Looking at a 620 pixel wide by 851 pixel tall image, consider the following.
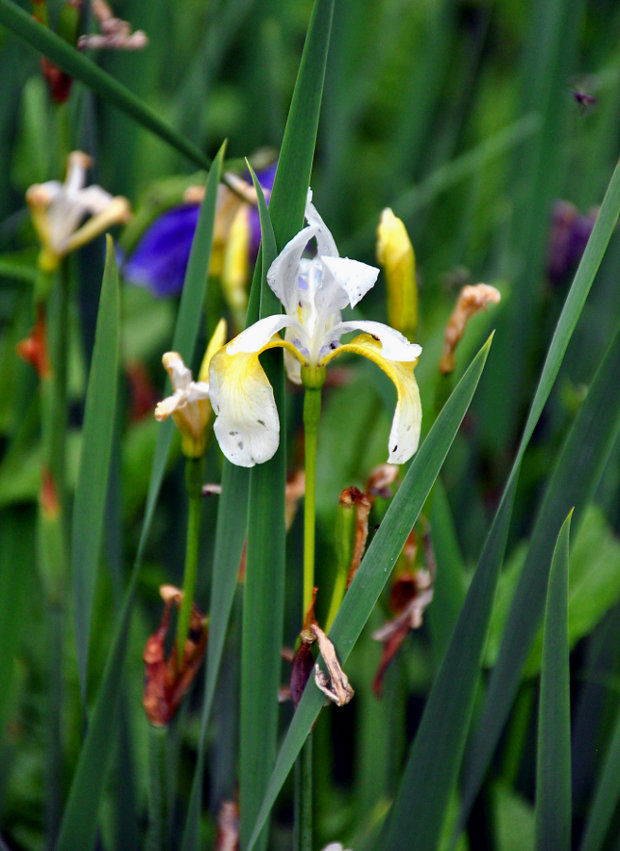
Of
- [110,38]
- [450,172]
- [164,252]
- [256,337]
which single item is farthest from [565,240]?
[256,337]

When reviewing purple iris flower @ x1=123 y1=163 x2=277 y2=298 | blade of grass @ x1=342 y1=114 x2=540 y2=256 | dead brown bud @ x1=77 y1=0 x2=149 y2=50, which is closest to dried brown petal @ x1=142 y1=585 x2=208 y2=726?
dead brown bud @ x1=77 y1=0 x2=149 y2=50

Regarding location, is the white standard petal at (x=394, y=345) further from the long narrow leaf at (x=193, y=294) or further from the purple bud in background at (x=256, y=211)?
the purple bud in background at (x=256, y=211)

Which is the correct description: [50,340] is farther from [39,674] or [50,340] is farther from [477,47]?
[477,47]

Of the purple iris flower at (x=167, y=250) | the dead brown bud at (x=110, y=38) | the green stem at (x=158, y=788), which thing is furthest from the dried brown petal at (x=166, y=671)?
the purple iris flower at (x=167, y=250)

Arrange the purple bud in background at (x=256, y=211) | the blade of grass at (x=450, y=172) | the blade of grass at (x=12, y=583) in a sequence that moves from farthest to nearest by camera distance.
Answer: the blade of grass at (x=450, y=172)
the purple bud in background at (x=256, y=211)
the blade of grass at (x=12, y=583)

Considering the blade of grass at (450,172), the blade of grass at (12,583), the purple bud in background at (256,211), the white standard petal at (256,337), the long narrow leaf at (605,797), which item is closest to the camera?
the white standard petal at (256,337)

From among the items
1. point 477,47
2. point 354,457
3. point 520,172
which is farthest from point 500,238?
point 354,457
